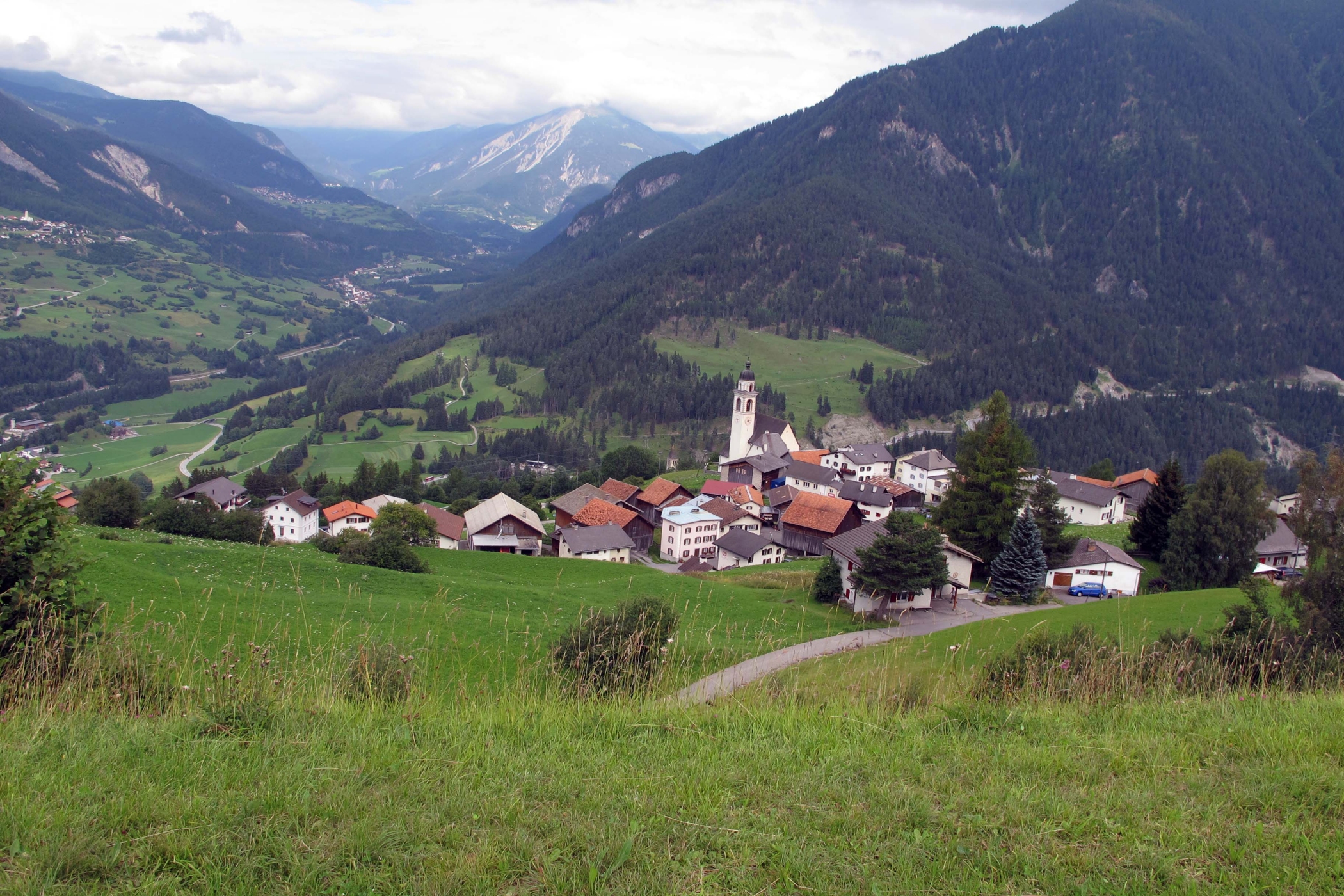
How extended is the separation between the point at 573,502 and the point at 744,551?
15964mm

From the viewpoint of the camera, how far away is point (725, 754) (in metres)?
4.80

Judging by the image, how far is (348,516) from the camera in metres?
58.7

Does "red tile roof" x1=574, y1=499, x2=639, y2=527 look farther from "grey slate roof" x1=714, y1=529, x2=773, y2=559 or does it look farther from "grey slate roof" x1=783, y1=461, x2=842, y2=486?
"grey slate roof" x1=783, y1=461, x2=842, y2=486

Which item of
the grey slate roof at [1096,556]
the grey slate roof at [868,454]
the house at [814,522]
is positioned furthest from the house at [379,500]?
the grey slate roof at [1096,556]

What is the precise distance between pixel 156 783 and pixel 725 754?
3.28 m

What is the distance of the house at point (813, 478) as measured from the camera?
66250 millimetres

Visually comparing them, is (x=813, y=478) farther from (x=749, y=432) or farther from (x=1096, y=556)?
(x=1096, y=556)

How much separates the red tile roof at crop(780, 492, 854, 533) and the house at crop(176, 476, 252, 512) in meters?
46.0

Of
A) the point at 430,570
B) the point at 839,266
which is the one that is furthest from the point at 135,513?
the point at 839,266

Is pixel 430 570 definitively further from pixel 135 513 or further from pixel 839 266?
pixel 839 266

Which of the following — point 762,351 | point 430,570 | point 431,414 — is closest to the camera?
point 430,570

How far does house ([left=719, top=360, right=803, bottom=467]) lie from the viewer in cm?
7719

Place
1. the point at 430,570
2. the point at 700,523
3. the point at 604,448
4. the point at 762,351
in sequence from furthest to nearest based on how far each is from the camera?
the point at 762,351 → the point at 604,448 → the point at 700,523 → the point at 430,570

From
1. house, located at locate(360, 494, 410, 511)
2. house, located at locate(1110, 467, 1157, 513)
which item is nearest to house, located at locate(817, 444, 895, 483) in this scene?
house, located at locate(1110, 467, 1157, 513)
